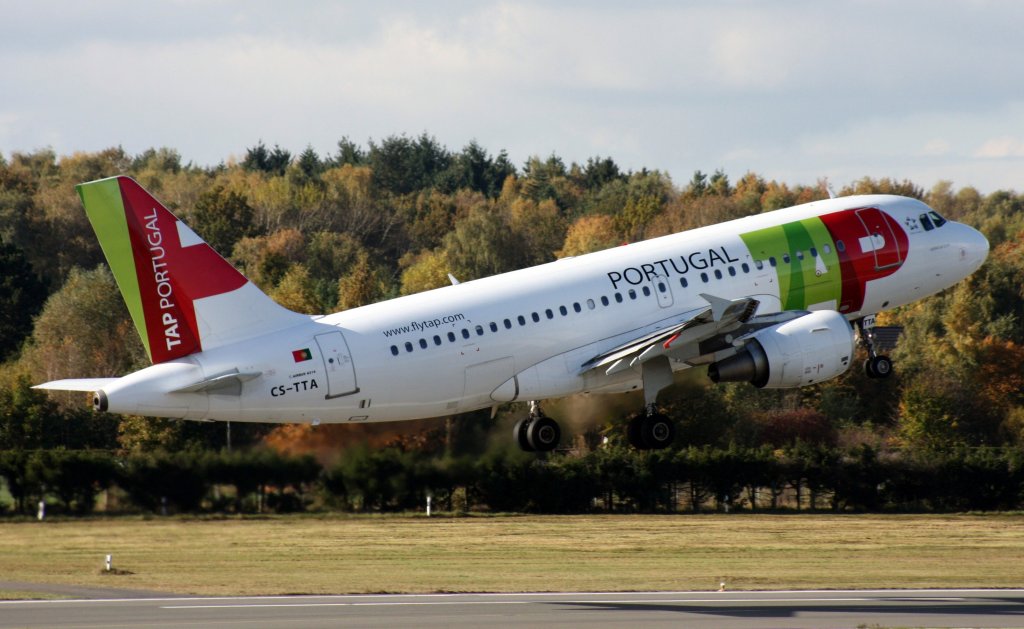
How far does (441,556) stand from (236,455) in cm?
844

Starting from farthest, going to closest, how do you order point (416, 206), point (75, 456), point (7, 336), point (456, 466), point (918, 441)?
point (416, 206)
point (7, 336)
point (918, 441)
point (75, 456)
point (456, 466)

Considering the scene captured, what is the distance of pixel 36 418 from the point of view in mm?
72938

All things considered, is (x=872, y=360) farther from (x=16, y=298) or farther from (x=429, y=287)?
(x=16, y=298)

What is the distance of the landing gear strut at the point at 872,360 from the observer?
5212cm

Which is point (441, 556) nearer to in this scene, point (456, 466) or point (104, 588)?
point (456, 466)

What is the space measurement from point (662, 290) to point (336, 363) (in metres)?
9.65

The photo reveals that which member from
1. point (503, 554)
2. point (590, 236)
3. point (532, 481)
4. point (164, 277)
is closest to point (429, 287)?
point (590, 236)

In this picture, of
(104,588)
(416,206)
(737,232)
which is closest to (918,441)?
(737,232)

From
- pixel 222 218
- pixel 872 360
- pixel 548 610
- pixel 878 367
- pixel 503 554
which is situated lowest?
pixel 548 610

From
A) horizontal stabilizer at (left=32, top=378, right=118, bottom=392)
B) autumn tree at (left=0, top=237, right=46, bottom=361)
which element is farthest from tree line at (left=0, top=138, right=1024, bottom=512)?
horizontal stabilizer at (left=32, top=378, right=118, bottom=392)

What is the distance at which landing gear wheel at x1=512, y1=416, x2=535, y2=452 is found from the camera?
50312mm

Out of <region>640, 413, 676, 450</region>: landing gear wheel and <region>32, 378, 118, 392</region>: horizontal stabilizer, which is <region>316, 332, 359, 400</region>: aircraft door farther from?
<region>640, 413, 676, 450</region>: landing gear wheel

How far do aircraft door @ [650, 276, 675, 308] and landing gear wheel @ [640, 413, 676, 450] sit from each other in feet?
10.0

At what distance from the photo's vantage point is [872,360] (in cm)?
5238
